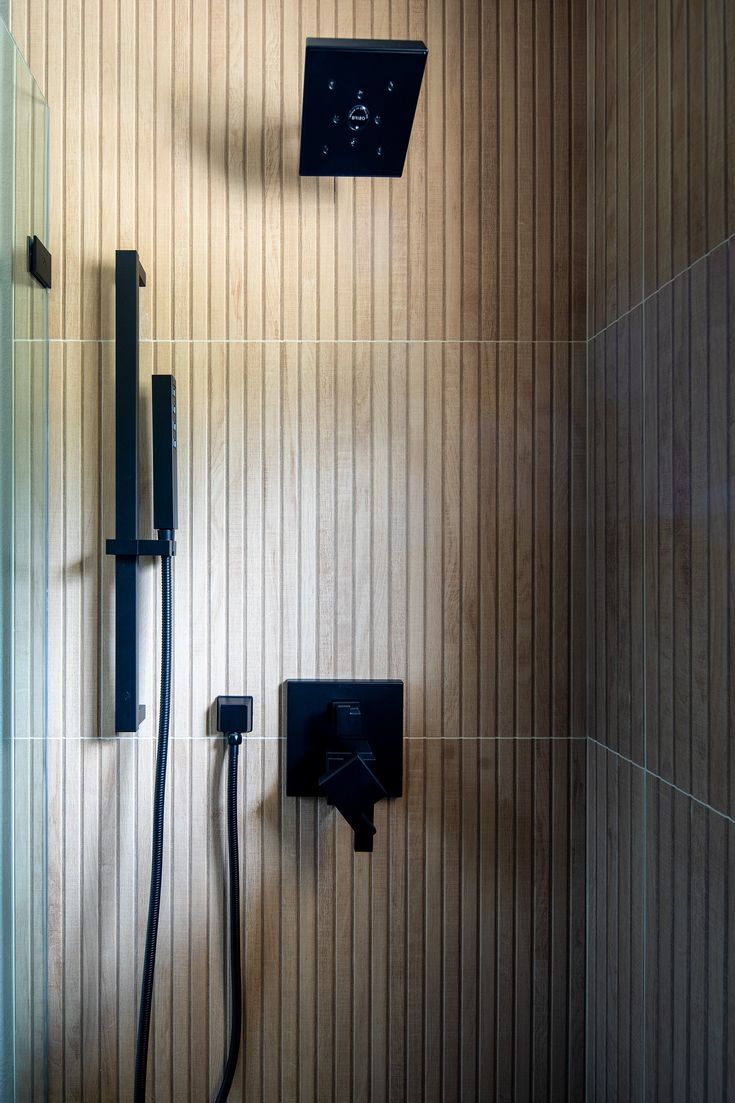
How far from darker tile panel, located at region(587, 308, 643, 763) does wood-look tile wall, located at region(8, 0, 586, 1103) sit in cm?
7

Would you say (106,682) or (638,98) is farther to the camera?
(106,682)

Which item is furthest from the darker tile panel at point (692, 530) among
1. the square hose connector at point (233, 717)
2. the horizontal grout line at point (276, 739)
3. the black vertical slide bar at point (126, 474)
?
the black vertical slide bar at point (126, 474)

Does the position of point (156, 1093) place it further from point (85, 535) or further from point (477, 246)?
point (477, 246)

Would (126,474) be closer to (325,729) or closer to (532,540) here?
(325,729)

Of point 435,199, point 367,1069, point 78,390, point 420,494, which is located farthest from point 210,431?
point 367,1069

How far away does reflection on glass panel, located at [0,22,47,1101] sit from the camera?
3.07 ft

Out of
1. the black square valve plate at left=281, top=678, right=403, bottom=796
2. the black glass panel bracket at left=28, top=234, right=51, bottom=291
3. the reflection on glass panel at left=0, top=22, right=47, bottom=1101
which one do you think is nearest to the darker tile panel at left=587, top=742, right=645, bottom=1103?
the black square valve plate at left=281, top=678, right=403, bottom=796

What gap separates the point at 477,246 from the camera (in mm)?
1050

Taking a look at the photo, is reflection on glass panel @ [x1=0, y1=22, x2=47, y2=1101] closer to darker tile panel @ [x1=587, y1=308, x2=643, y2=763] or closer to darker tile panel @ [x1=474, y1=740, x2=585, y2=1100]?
darker tile panel @ [x1=474, y1=740, x2=585, y2=1100]

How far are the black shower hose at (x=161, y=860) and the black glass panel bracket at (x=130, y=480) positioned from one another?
4cm

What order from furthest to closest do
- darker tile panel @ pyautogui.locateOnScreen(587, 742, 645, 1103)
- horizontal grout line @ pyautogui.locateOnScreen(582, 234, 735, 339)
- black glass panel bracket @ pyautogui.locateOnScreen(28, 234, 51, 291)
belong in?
black glass panel bracket @ pyautogui.locateOnScreen(28, 234, 51, 291)
darker tile panel @ pyautogui.locateOnScreen(587, 742, 645, 1103)
horizontal grout line @ pyautogui.locateOnScreen(582, 234, 735, 339)

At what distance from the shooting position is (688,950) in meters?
0.76

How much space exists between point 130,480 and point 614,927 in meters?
0.95

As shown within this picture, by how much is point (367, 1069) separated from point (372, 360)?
110 centimetres
